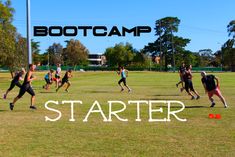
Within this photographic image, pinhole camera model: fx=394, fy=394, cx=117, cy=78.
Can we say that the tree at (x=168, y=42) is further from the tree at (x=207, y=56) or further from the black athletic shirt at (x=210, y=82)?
the black athletic shirt at (x=210, y=82)

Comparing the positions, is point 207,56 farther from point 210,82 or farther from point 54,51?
point 210,82

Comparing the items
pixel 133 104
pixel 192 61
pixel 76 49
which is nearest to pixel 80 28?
pixel 133 104

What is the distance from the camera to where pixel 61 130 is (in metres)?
10.2

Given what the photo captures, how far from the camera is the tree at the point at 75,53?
143438 mm

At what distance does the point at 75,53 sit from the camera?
143500 mm

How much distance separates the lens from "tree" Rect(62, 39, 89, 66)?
143438 millimetres

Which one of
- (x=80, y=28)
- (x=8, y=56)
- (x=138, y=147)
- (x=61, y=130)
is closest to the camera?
(x=138, y=147)

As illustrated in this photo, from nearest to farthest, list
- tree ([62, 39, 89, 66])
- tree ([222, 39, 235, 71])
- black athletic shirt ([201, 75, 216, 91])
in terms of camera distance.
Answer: black athletic shirt ([201, 75, 216, 91]) < tree ([222, 39, 235, 71]) < tree ([62, 39, 89, 66])

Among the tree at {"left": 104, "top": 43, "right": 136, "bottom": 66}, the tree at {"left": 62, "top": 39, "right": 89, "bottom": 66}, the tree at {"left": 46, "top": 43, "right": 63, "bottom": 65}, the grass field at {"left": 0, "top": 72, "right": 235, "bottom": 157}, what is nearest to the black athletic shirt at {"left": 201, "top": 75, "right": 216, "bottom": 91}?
the grass field at {"left": 0, "top": 72, "right": 235, "bottom": 157}

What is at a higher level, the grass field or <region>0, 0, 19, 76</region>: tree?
<region>0, 0, 19, 76</region>: tree

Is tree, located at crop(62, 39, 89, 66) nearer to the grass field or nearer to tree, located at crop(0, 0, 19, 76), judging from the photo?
tree, located at crop(0, 0, 19, 76)

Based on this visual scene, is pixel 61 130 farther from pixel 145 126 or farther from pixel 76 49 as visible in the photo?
pixel 76 49

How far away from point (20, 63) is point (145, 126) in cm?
4830

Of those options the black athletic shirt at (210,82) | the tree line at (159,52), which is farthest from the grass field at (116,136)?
the tree line at (159,52)
